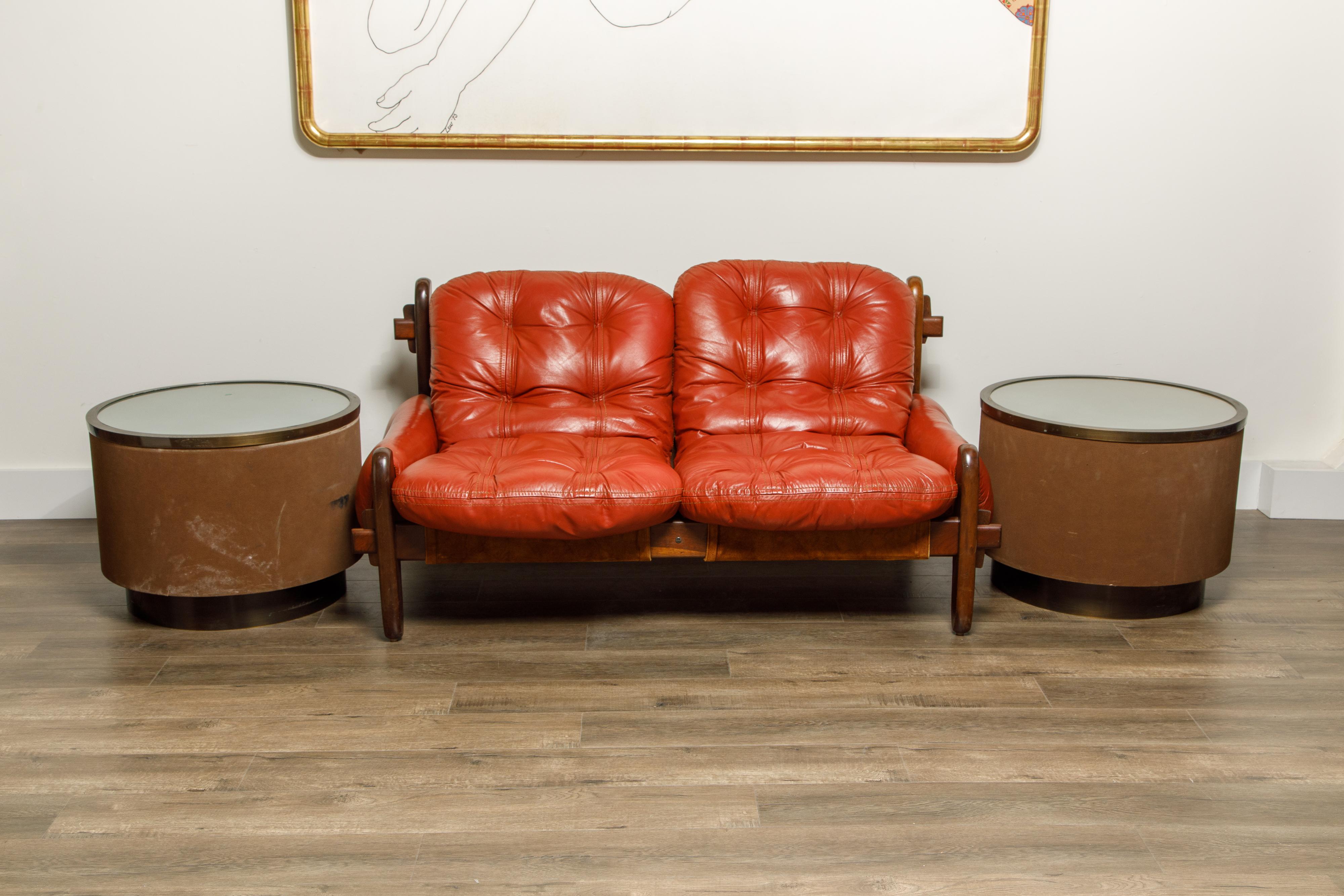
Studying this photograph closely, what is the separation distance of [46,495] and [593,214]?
6.87 feet

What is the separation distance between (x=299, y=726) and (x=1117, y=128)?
3041 mm

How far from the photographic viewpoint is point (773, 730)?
2326mm

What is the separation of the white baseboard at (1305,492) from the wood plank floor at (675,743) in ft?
1.89

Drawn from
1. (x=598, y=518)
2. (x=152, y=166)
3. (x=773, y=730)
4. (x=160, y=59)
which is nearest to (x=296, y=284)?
(x=152, y=166)

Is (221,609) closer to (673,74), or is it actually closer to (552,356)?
(552,356)

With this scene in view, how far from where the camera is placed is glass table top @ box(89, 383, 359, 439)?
8.91ft

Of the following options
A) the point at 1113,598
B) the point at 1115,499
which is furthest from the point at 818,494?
the point at 1113,598

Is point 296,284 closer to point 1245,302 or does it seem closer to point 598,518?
point 598,518

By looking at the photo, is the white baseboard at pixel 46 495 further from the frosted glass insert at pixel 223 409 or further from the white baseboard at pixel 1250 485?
the white baseboard at pixel 1250 485

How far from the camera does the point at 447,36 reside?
331 cm

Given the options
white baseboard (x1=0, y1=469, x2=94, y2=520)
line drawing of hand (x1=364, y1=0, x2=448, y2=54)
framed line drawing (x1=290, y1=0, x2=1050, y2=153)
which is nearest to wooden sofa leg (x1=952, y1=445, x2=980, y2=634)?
framed line drawing (x1=290, y1=0, x2=1050, y2=153)

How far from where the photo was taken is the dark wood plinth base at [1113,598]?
9.53 ft

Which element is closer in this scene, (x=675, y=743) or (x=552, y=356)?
(x=675, y=743)
